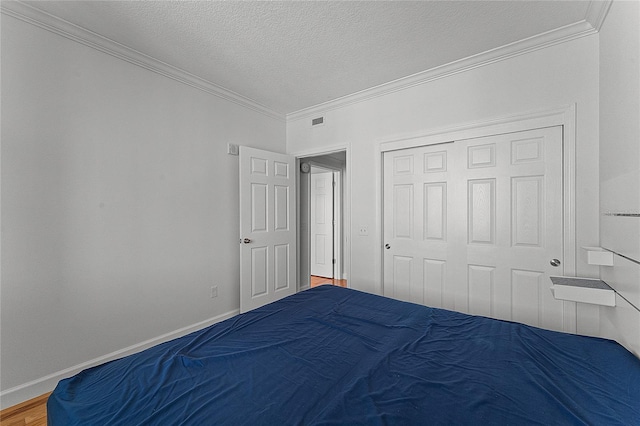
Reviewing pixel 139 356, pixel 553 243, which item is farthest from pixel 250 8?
pixel 553 243

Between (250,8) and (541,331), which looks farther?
(250,8)

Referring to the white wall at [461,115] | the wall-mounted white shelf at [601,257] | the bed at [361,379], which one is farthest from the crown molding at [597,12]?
the bed at [361,379]

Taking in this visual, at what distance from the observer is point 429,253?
2916 millimetres

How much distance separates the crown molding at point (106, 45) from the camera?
190cm

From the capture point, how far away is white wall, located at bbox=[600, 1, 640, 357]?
136 cm

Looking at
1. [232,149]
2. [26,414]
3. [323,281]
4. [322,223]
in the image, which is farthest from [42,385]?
[322,223]

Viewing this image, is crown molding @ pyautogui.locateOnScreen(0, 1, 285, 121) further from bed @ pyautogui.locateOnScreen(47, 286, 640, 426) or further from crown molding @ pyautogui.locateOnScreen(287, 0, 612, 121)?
bed @ pyautogui.locateOnScreen(47, 286, 640, 426)

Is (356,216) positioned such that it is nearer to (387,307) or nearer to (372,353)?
(387,307)

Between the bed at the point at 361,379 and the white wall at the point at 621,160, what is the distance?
1.15 feet

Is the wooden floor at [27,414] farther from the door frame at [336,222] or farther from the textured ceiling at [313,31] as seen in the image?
the door frame at [336,222]

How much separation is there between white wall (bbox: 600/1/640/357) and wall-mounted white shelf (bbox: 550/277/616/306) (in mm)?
53

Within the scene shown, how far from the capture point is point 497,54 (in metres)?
2.45

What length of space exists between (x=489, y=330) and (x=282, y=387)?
1.21 meters

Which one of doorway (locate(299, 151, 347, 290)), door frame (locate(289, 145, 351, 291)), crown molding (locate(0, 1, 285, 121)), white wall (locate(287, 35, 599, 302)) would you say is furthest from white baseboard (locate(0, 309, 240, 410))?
doorway (locate(299, 151, 347, 290))
